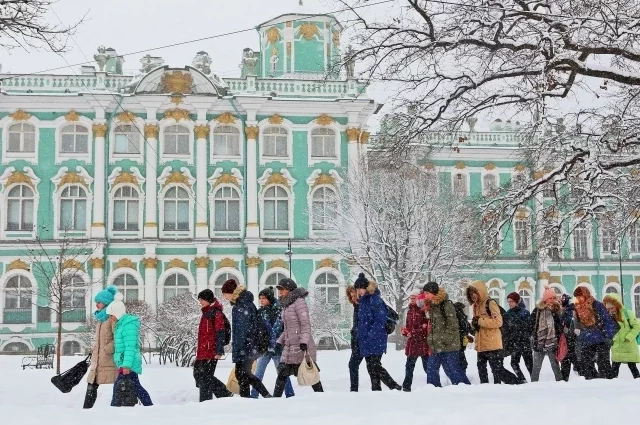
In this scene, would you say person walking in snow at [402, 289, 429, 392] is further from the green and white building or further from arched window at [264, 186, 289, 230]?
arched window at [264, 186, 289, 230]

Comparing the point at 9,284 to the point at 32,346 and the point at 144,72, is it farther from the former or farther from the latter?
the point at 144,72

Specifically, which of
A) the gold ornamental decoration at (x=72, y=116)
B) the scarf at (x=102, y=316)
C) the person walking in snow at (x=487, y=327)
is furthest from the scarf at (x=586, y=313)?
the gold ornamental decoration at (x=72, y=116)

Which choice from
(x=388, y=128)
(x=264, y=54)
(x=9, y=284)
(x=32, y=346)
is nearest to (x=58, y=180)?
(x=9, y=284)

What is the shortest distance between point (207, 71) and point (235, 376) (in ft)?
97.0

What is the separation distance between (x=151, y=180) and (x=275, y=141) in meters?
5.71

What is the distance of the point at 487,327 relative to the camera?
11266mm

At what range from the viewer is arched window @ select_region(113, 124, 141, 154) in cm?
3725

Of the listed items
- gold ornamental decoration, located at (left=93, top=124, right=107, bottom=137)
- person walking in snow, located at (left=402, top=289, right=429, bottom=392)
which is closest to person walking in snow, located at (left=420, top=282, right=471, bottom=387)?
person walking in snow, located at (left=402, top=289, right=429, bottom=392)

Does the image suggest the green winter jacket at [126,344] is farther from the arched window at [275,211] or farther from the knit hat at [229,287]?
the arched window at [275,211]

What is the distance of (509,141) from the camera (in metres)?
44.2

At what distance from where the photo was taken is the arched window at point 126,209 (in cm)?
3697

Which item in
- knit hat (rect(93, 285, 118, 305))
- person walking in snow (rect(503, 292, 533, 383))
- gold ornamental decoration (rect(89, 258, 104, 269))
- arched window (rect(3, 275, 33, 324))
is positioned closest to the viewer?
knit hat (rect(93, 285, 118, 305))

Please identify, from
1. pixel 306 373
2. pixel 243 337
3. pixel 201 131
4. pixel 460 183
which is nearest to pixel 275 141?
pixel 201 131

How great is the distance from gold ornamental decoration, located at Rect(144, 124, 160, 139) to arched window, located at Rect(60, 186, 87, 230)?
3671mm
